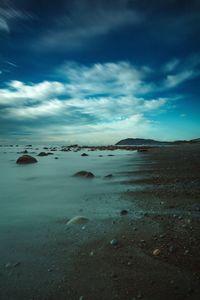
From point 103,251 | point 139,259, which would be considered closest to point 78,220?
point 103,251

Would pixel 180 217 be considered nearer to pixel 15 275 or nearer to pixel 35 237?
pixel 35 237

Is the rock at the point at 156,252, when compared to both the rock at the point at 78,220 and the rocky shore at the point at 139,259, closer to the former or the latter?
the rocky shore at the point at 139,259

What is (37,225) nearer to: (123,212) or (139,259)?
(123,212)

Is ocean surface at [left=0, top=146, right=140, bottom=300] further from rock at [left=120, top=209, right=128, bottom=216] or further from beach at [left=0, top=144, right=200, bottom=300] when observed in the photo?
rock at [left=120, top=209, right=128, bottom=216]

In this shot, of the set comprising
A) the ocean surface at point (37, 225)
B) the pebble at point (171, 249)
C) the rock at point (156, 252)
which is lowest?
the ocean surface at point (37, 225)

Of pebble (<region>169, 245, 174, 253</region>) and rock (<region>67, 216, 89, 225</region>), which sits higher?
pebble (<region>169, 245, 174, 253</region>)

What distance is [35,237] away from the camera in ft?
10.1

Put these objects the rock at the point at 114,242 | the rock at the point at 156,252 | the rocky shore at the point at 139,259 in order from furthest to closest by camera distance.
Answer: the rock at the point at 114,242
the rock at the point at 156,252
the rocky shore at the point at 139,259

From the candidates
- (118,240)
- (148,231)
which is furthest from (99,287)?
Result: (148,231)

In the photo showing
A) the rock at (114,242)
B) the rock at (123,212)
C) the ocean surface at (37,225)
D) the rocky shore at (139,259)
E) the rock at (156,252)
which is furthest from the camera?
the rock at (123,212)

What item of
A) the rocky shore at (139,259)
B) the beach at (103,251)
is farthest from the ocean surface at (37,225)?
the rocky shore at (139,259)

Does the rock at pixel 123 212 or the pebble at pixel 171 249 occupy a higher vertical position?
the pebble at pixel 171 249

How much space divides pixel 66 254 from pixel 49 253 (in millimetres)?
219

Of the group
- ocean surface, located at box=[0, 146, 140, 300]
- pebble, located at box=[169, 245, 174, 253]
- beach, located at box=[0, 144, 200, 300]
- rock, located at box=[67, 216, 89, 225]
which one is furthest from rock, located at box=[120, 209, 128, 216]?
pebble, located at box=[169, 245, 174, 253]
